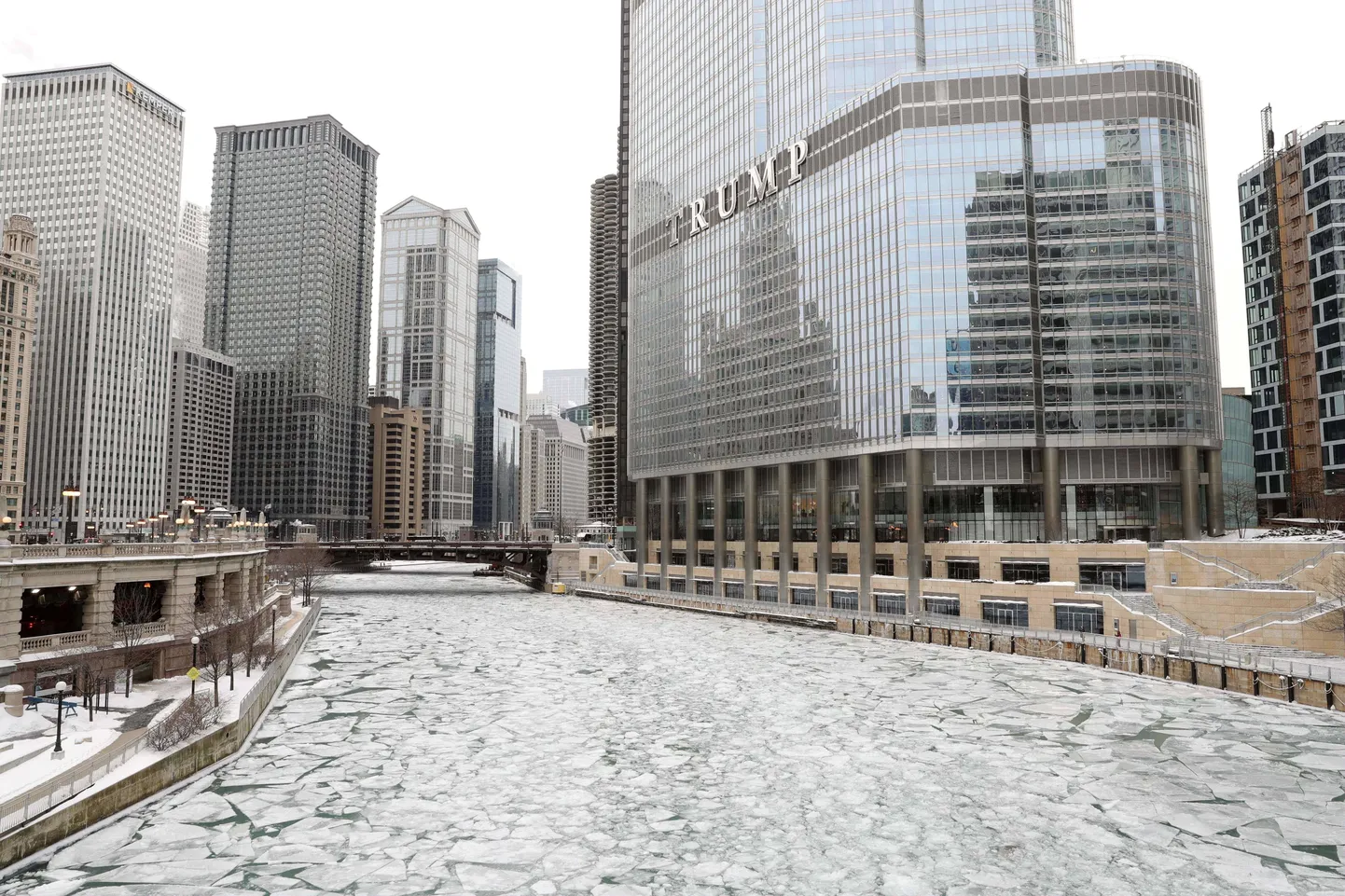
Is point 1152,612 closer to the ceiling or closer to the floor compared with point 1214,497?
closer to the floor

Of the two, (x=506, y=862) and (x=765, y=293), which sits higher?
(x=765, y=293)

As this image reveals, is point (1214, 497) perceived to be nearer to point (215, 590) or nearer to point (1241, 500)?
point (1241, 500)

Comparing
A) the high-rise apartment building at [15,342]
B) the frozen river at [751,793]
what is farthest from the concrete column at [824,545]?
the high-rise apartment building at [15,342]

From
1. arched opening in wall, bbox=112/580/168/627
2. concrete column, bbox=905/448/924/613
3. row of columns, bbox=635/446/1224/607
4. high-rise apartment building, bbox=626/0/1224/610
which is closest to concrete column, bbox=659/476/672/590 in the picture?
row of columns, bbox=635/446/1224/607

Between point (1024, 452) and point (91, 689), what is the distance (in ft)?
274

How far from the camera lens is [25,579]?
45281 millimetres

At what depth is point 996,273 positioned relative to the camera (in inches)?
3757

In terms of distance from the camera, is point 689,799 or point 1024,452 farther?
point 1024,452

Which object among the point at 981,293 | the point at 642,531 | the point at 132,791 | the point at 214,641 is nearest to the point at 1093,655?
the point at 981,293

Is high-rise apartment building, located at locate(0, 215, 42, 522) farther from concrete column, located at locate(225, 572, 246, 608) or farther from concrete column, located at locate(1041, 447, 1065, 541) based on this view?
concrete column, located at locate(1041, 447, 1065, 541)

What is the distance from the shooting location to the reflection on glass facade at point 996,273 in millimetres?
93750

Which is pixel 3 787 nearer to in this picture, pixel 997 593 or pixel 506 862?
pixel 506 862

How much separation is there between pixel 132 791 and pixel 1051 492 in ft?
274

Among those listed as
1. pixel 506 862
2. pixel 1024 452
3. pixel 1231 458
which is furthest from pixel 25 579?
pixel 1231 458
